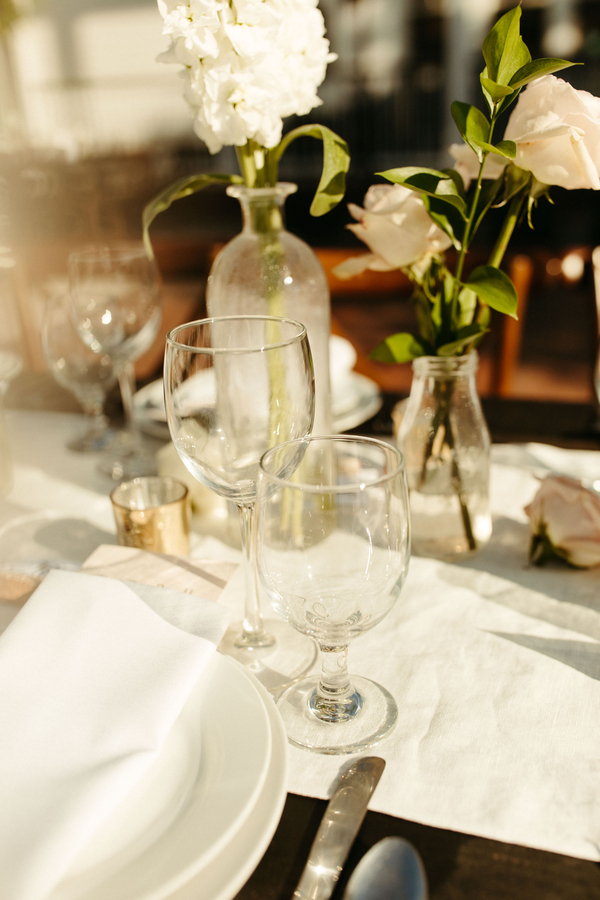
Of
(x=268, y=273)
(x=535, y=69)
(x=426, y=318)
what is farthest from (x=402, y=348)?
(x=535, y=69)

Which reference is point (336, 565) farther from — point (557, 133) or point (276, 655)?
point (557, 133)

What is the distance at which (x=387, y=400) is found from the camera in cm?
103

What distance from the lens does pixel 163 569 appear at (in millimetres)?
606

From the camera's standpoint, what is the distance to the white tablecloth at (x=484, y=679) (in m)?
0.41

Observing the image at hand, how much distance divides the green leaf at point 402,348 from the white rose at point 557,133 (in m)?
0.18

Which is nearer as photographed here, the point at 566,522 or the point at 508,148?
the point at 508,148

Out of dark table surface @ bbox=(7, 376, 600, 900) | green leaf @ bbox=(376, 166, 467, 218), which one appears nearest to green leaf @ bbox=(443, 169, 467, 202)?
green leaf @ bbox=(376, 166, 467, 218)

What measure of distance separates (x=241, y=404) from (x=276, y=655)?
20 centimetres

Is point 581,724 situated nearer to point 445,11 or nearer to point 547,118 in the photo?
point 547,118

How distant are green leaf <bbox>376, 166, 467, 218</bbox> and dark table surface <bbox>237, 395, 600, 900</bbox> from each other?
0.43 meters

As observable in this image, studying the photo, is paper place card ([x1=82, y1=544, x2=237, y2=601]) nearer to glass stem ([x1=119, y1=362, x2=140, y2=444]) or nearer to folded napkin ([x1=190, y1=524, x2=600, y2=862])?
folded napkin ([x1=190, y1=524, x2=600, y2=862])

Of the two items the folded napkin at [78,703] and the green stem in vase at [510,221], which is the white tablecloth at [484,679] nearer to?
the folded napkin at [78,703]

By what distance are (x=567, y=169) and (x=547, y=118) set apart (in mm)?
38

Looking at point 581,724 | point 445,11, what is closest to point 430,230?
point 581,724
